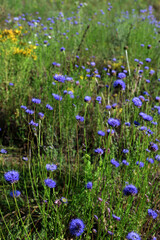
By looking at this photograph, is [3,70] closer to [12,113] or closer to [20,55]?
[20,55]

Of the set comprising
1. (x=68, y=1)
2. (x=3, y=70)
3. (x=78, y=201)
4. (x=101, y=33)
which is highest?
(x=68, y=1)

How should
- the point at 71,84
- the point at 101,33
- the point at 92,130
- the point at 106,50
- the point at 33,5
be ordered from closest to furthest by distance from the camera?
the point at 92,130
the point at 71,84
the point at 106,50
the point at 101,33
the point at 33,5

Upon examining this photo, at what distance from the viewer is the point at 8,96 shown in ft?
8.35

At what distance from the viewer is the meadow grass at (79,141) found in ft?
4.62

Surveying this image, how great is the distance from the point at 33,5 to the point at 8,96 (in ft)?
21.7

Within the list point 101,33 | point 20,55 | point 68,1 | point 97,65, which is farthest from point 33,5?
point 20,55

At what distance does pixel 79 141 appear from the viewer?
2408 millimetres

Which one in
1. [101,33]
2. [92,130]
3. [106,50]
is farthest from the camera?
[101,33]

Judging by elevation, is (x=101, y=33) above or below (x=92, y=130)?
above

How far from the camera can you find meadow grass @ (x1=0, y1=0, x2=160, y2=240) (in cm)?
141

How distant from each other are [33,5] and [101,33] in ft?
14.8

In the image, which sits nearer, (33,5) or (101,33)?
(101,33)

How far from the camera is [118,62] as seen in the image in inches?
154

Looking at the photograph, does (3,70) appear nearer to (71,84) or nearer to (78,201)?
(71,84)
